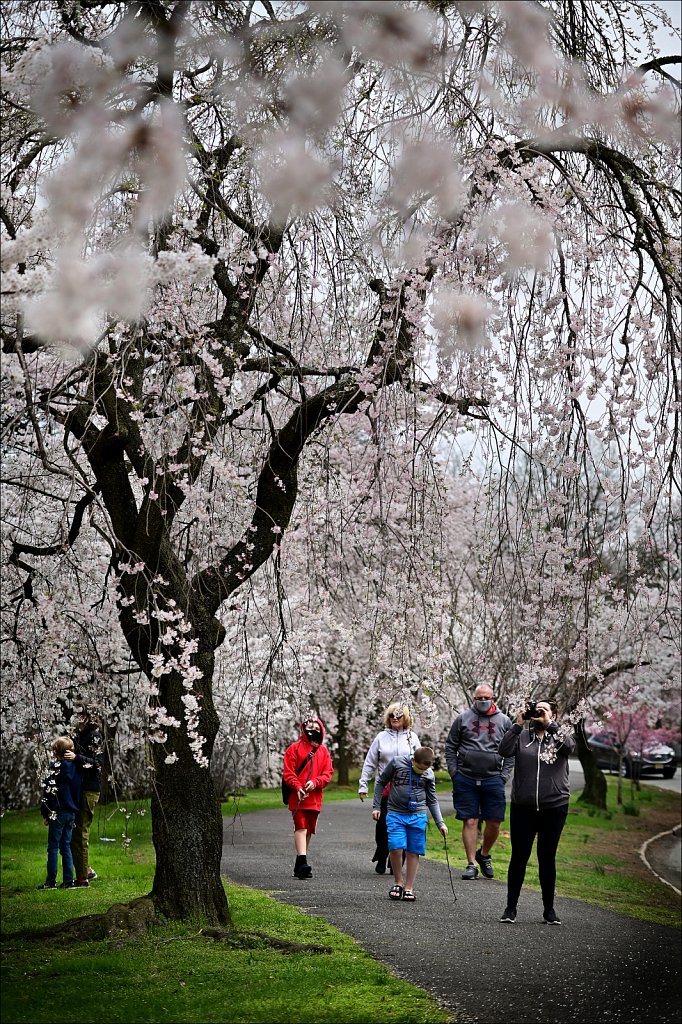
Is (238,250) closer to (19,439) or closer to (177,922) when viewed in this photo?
(19,439)

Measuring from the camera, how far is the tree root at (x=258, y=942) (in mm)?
6570

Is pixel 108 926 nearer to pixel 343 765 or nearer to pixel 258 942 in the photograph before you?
pixel 258 942

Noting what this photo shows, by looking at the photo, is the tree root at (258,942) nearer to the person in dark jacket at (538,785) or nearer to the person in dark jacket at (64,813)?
the person in dark jacket at (538,785)

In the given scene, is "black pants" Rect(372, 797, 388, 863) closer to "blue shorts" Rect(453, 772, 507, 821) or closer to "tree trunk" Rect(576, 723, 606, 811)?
"blue shorts" Rect(453, 772, 507, 821)

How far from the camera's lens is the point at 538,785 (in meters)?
6.95

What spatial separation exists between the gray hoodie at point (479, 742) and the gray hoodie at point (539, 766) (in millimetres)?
1054

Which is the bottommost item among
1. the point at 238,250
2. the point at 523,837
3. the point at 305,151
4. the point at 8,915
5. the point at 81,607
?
the point at 8,915

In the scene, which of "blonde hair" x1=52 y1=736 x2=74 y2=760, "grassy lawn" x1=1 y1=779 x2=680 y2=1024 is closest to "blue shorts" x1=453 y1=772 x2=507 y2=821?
"grassy lawn" x1=1 y1=779 x2=680 y2=1024

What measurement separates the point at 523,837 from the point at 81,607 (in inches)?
152

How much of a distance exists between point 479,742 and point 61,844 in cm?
375

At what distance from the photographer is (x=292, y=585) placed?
1036 centimetres

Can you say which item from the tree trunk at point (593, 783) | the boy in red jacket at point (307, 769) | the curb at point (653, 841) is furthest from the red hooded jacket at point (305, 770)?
the tree trunk at point (593, 783)

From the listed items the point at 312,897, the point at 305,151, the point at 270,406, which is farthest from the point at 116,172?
the point at 312,897

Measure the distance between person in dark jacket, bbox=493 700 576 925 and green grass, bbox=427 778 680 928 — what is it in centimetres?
211
